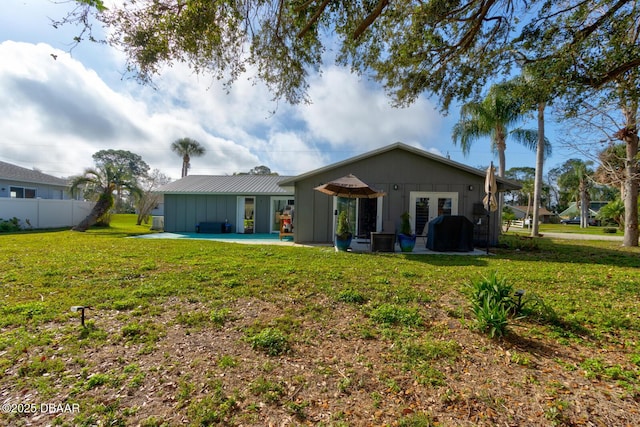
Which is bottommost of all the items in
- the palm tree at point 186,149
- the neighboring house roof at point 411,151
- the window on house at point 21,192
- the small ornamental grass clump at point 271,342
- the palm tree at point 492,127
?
the small ornamental grass clump at point 271,342

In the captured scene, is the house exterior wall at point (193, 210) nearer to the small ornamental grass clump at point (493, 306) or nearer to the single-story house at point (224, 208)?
the single-story house at point (224, 208)

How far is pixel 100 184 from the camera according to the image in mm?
14906

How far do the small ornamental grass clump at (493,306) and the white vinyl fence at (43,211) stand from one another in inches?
836

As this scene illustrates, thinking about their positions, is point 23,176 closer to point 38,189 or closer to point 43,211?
point 38,189

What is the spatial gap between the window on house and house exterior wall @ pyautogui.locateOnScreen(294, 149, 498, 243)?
778 inches

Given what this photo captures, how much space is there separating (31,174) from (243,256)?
21.8 metres

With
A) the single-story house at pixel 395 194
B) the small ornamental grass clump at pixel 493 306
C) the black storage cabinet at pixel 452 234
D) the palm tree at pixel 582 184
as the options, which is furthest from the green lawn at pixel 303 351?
the palm tree at pixel 582 184

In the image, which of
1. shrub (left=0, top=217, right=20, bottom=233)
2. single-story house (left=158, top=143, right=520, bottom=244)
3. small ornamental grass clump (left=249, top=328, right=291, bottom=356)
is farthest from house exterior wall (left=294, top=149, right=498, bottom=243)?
shrub (left=0, top=217, right=20, bottom=233)

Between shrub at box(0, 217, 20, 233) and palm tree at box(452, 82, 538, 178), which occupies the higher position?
palm tree at box(452, 82, 538, 178)

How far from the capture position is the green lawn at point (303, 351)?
206 cm

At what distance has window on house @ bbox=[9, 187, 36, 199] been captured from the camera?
58.4 feet

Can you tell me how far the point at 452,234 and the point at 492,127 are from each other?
9.38 meters

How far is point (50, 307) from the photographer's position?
12.1 feet

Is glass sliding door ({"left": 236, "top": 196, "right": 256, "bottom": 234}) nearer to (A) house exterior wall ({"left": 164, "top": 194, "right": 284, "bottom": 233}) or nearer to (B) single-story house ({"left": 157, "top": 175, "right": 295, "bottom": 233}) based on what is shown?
(B) single-story house ({"left": 157, "top": 175, "right": 295, "bottom": 233})
